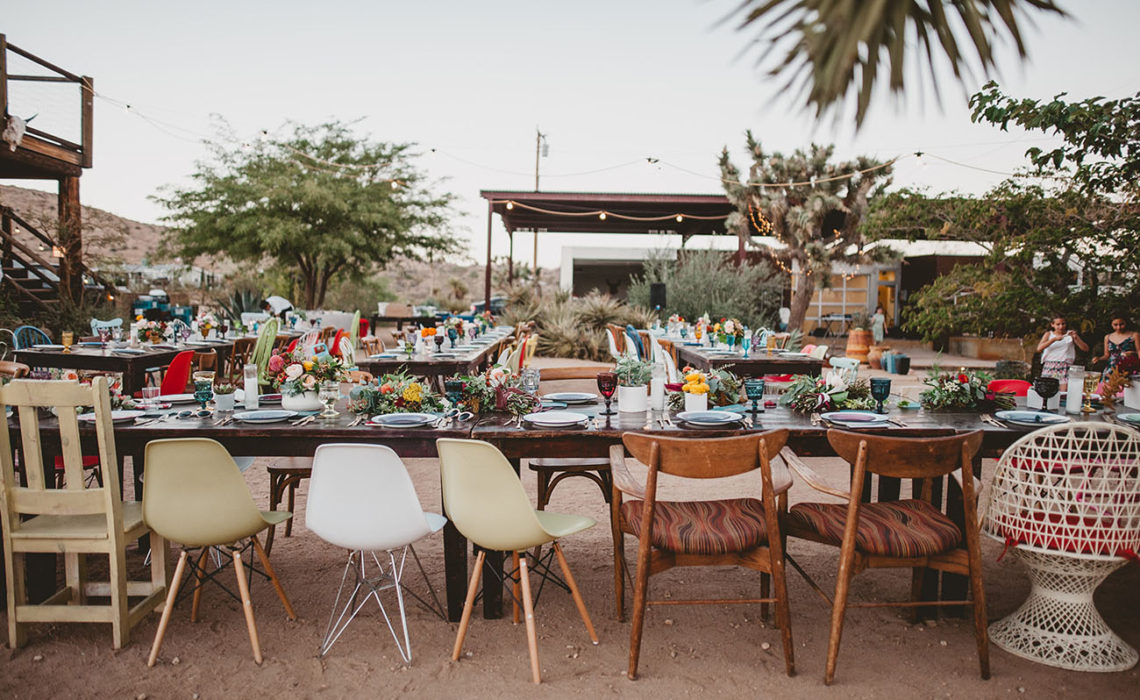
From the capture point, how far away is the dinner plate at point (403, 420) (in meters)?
3.13

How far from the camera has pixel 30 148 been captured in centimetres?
1092

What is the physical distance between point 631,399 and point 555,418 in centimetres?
48

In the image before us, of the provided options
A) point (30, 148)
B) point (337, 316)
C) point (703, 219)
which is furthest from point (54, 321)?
point (703, 219)

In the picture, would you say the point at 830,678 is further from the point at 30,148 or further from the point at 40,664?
the point at 30,148

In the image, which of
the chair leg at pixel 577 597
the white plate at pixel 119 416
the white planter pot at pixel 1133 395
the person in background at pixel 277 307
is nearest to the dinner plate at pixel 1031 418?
the white planter pot at pixel 1133 395

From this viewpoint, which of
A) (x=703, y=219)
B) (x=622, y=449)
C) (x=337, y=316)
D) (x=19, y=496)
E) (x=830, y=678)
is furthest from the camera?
(x=703, y=219)

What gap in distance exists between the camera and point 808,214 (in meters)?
17.6

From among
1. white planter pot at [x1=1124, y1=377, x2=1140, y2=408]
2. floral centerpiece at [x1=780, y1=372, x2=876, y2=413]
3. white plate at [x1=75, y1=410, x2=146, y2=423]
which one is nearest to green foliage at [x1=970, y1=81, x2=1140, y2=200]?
white planter pot at [x1=1124, y1=377, x2=1140, y2=408]

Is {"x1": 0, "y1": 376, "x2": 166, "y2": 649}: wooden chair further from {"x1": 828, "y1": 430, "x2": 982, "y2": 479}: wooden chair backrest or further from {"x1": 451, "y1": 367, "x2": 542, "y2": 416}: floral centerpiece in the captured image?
{"x1": 828, "y1": 430, "x2": 982, "y2": 479}: wooden chair backrest

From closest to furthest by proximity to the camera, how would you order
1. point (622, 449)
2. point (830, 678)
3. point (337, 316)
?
1. point (830, 678)
2. point (622, 449)
3. point (337, 316)

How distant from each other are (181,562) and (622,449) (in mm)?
1706

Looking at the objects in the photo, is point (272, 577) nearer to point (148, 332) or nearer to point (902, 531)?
point (902, 531)

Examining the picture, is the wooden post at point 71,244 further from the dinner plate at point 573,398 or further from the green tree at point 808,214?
the green tree at point 808,214

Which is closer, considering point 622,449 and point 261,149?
point 622,449
